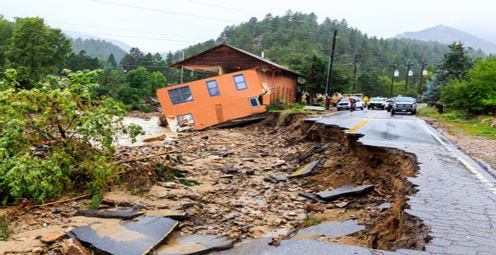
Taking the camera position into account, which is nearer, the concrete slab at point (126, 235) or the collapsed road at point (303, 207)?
the collapsed road at point (303, 207)

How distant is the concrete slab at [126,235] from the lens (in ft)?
17.6

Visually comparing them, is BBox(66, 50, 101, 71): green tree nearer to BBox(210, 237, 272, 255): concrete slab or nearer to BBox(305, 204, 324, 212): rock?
BBox(305, 204, 324, 212): rock

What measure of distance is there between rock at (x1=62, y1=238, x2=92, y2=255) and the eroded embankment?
13.1 feet

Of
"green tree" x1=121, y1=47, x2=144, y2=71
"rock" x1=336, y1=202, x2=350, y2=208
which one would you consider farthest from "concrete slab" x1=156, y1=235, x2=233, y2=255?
"green tree" x1=121, y1=47, x2=144, y2=71

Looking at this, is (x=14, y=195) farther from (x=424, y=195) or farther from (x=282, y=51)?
(x=282, y=51)

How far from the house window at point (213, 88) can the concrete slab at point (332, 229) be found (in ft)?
68.7

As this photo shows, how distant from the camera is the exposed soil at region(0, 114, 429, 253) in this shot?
5.78 m

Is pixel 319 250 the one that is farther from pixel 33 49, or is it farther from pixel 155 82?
pixel 155 82

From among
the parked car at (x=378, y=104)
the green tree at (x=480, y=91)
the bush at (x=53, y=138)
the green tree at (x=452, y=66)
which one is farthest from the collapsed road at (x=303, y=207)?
the green tree at (x=452, y=66)

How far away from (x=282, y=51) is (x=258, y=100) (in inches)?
3199

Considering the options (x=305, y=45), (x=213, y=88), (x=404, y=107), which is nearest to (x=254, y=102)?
(x=213, y=88)

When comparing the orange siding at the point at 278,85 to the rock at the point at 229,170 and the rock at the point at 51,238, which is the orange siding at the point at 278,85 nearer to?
the rock at the point at 229,170

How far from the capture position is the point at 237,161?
1377 cm

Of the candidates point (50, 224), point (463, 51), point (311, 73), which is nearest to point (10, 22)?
point (311, 73)
